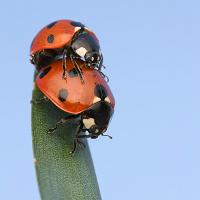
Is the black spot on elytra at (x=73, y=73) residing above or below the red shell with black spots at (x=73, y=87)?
above

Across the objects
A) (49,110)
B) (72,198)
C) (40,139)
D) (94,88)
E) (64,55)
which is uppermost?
(64,55)

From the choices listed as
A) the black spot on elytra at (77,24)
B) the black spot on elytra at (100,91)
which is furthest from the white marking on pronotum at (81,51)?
the black spot on elytra at (100,91)

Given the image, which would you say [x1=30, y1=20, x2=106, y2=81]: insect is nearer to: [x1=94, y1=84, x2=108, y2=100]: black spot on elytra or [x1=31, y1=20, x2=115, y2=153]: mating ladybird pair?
[x1=31, y1=20, x2=115, y2=153]: mating ladybird pair

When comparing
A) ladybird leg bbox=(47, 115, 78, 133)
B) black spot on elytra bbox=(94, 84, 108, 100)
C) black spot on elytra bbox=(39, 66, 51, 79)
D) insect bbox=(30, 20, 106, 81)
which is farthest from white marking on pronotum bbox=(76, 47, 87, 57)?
ladybird leg bbox=(47, 115, 78, 133)

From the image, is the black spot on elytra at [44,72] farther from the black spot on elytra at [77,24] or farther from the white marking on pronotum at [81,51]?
the black spot on elytra at [77,24]

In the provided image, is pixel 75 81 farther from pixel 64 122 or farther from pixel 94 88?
pixel 64 122

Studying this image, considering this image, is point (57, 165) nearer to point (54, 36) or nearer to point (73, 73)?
point (73, 73)

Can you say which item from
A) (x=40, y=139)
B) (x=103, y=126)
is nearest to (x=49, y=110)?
(x=40, y=139)

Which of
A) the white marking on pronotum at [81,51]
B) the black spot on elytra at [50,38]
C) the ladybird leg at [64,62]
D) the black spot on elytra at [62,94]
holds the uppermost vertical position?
the black spot on elytra at [50,38]
